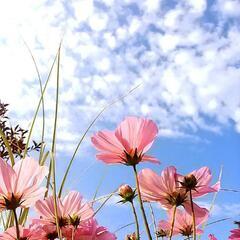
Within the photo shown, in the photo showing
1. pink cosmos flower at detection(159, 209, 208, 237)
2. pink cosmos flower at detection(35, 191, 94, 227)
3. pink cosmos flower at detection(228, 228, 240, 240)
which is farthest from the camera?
pink cosmos flower at detection(159, 209, 208, 237)

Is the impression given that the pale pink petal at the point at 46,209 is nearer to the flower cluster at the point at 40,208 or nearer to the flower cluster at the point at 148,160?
the flower cluster at the point at 40,208

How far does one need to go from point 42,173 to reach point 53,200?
8 centimetres

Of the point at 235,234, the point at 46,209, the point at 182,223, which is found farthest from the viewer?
the point at 182,223

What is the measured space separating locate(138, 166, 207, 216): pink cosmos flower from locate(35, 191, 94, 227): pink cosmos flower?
0.11 metres

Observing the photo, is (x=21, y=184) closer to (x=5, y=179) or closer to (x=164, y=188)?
(x=5, y=179)

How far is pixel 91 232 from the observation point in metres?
0.80

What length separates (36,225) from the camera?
2.66 ft

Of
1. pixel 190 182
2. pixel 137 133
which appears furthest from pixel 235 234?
pixel 137 133

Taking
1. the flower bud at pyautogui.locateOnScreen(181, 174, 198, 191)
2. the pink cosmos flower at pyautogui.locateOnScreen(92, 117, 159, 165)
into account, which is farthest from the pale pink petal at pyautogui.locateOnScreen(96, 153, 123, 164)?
the flower bud at pyautogui.locateOnScreen(181, 174, 198, 191)

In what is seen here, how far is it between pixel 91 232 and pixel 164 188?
0.14 metres

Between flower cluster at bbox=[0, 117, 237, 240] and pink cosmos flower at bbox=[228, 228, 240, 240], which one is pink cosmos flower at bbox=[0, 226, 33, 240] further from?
pink cosmos flower at bbox=[228, 228, 240, 240]

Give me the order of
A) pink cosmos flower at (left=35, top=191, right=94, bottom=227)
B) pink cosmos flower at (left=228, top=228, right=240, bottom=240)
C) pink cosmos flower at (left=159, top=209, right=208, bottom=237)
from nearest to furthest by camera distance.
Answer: pink cosmos flower at (left=228, top=228, right=240, bottom=240) → pink cosmos flower at (left=35, top=191, right=94, bottom=227) → pink cosmos flower at (left=159, top=209, right=208, bottom=237)

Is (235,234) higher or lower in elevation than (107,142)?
lower

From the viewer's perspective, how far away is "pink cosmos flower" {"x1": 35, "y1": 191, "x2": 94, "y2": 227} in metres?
0.80
